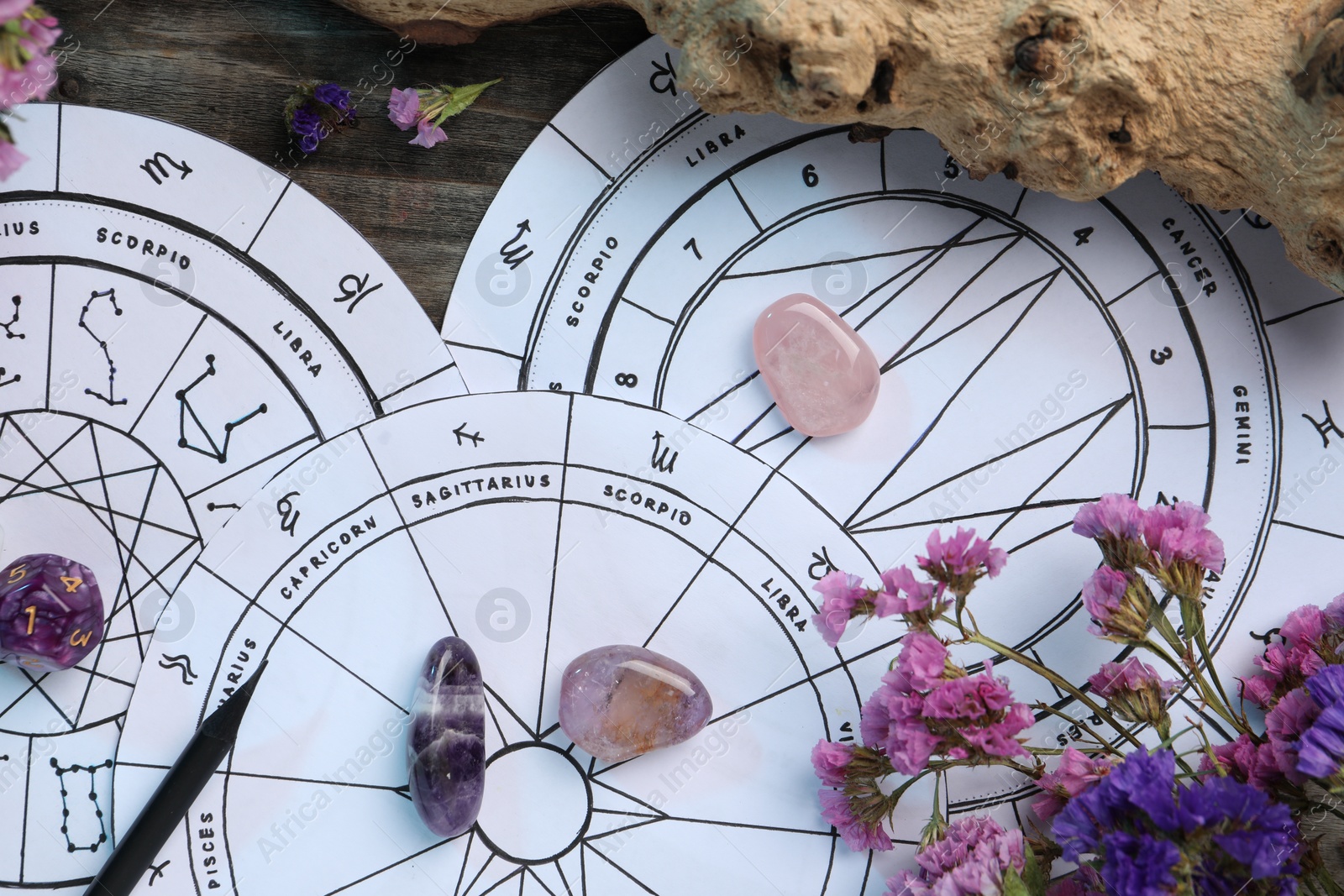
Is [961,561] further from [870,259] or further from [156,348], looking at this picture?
[156,348]

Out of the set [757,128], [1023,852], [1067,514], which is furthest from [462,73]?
[1023,852]

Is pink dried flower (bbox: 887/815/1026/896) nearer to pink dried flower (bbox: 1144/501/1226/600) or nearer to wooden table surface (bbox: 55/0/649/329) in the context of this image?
pink dried flower (bbox: 1144/501/1226/600)

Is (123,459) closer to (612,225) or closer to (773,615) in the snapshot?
(612,225)

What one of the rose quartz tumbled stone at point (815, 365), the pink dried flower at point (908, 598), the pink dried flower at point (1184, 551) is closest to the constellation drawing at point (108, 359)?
the rose quartz tumbled stone at point (815, 365)

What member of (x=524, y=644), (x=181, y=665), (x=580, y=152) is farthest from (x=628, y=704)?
(x=580, y=152)

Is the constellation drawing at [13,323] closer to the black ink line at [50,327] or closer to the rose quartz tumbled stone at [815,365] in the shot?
the black ink line at [50,327]

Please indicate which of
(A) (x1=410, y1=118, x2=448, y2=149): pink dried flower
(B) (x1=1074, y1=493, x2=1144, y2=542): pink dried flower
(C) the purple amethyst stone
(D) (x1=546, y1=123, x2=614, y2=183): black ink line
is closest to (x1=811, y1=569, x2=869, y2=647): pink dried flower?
(B) (x1=1074, y1=493, x2=1144, y2=542): pink dried flower
